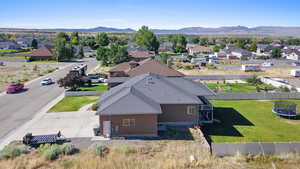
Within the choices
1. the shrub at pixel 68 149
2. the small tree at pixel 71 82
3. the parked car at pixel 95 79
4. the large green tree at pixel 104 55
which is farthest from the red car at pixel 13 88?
the large green tree at pixel 104 55

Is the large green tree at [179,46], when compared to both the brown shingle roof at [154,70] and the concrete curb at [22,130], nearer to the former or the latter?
the brown shingle roof at [154,70]

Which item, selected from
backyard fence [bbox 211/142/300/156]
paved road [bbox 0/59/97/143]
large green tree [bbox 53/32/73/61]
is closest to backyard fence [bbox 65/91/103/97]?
paved road [bbox 0/59/97/143]

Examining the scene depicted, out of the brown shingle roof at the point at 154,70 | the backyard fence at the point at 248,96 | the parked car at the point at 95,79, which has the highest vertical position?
the brown shingle roof at the point at 154,70

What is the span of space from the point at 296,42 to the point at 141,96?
6773 inches

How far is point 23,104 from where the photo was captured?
30891 millimetres

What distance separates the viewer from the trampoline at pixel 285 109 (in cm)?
2679

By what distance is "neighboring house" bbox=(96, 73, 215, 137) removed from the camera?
20.5 metres

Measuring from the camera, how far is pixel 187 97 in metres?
23.4

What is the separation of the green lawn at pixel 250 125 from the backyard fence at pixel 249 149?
11.8 ft

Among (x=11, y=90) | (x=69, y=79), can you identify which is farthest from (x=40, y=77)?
(x=69, y=79)

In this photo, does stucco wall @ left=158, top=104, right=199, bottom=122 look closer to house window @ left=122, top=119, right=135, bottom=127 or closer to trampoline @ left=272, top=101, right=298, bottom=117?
house window @ left=122, top=119, right=135, bottom=127

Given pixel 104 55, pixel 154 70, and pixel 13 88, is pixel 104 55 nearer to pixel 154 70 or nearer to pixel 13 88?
pixel 154 70

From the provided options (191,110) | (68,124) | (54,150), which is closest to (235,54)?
(191,110)

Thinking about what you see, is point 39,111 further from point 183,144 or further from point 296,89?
point 296,89
